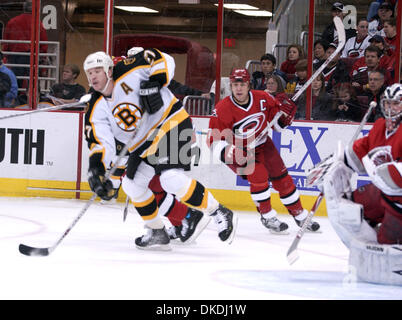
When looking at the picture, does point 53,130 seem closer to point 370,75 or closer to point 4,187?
point 4,187

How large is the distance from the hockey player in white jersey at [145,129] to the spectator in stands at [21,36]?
264cm

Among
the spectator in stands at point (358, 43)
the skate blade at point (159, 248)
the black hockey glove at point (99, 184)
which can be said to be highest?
the spectator in stands at point (358, 43)

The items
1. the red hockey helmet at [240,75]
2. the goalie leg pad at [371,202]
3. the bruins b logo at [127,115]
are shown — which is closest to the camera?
the goalie leg pad at [371,202]

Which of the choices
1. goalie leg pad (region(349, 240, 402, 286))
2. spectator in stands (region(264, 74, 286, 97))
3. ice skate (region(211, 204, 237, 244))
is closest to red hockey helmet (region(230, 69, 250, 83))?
spectator in stands (region(264, 74, 286, 97))

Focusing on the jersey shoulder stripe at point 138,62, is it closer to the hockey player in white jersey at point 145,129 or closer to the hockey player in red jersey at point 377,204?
the hockey player in white jersey at point 145,129

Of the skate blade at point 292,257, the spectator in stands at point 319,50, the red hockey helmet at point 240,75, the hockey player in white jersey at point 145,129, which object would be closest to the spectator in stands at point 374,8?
the spectator in stands at point 319,50

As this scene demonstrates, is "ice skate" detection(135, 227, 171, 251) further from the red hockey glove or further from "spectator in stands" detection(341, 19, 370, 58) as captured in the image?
"spectator in stands" detection(341, 19, 370, 58)

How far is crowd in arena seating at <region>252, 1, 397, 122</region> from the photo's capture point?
18.2 ft

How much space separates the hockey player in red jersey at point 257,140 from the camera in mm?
4797

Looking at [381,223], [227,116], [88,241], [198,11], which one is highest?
[198,11]
